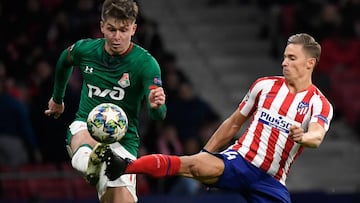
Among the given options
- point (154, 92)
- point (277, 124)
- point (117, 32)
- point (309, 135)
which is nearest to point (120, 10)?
point (117, 32)

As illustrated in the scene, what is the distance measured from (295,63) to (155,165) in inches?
56.7

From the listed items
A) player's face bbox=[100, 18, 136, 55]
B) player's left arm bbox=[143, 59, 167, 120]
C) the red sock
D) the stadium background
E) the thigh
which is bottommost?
the stadium background

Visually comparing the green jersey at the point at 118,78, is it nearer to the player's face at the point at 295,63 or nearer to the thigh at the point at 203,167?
the thigh at the point at 203,167

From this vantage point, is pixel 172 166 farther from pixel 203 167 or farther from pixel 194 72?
pixel 194 72

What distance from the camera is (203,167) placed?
8.75 metres

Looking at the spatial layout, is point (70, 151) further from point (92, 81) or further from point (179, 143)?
point (179, 143)

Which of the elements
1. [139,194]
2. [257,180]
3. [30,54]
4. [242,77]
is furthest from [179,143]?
[257,180]

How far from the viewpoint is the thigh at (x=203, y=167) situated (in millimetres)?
8672

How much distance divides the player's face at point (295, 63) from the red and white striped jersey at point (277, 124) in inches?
6.1

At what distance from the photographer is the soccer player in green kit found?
335 inches

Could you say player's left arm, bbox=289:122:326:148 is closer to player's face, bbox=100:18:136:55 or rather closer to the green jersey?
the green jersey

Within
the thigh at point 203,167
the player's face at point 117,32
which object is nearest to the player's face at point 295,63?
the thigh at point 203,167

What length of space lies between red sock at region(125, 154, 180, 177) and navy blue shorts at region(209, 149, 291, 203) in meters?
0.52

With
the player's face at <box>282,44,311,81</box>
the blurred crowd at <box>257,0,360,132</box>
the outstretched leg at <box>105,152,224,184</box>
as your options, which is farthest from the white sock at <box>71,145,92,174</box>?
the blurred crowd at <box>257,0,360,132</box>
